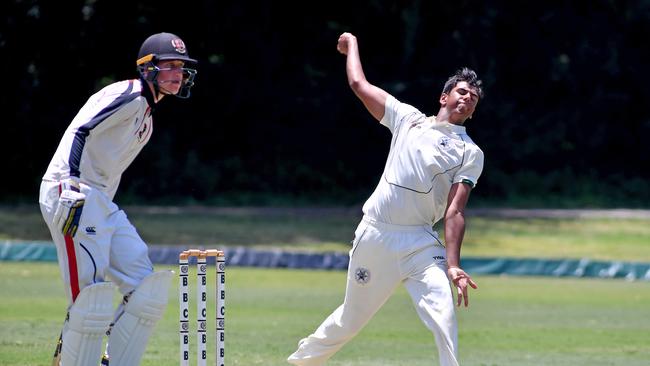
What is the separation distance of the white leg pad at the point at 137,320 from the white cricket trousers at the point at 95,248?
14cm

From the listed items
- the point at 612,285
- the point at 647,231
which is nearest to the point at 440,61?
the point at 647,231

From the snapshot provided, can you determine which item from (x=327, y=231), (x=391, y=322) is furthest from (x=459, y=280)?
(x=327, y=231)

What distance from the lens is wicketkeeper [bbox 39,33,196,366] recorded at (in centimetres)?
577

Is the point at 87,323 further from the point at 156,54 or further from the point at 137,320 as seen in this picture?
the point at 156,54

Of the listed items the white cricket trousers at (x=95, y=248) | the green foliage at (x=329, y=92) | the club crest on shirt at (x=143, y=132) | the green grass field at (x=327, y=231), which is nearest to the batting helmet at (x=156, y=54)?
the club crest on shirt at (x=143, y=132)

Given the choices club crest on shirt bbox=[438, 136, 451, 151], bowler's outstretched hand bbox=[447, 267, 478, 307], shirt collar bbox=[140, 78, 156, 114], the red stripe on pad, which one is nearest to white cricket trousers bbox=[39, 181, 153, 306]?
the red stripe on pad

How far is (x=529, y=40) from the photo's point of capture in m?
30.0

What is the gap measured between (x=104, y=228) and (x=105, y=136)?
1.44 ft

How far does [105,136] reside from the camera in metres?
Answer: 5.97

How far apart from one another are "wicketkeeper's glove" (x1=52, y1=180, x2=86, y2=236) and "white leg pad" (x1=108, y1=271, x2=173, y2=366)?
0.43m

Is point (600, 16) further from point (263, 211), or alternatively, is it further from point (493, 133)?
point (263, 211)

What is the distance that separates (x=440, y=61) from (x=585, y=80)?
4.28 m

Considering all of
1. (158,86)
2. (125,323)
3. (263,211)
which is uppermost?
(158,86)

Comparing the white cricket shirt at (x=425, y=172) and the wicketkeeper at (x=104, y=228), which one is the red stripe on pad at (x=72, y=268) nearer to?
the wicketkeeper at (x=104, y=228)
